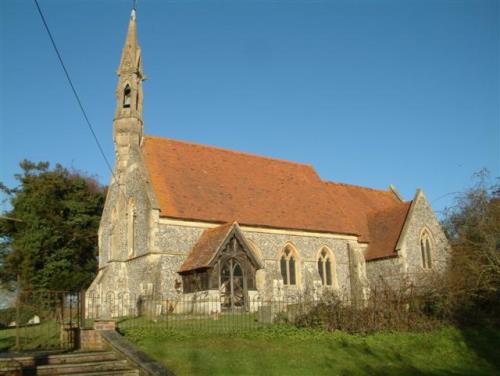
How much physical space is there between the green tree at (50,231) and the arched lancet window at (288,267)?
48.7 ft

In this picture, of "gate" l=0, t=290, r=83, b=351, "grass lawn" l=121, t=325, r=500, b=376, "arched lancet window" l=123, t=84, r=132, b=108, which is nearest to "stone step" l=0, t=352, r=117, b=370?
"grass lawn" l=121, t=325, r=500, b=376

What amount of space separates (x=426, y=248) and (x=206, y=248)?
13297 millimetres

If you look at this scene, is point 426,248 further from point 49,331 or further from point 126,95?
point 49,331

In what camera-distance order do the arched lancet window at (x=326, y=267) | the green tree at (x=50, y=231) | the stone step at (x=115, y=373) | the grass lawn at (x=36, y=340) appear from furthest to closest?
the green tree at (x=50, y=231)
the arched lancet window at (x=326, y=267)
the grass lawn at (x=36, y=340)
the stone step at (x=115, y=373)

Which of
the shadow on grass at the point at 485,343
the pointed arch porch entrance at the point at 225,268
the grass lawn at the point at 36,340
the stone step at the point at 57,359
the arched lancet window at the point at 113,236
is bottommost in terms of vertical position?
the shadow on grass at the point at 485,343

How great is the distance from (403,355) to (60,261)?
25.4 meters

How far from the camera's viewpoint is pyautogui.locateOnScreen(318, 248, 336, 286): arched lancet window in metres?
28.6

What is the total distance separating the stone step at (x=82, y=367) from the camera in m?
10.9

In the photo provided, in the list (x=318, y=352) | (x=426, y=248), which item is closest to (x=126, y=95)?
(x=426, y=248)

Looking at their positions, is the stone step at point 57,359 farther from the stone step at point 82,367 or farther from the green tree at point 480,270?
the green tree at point 480,270

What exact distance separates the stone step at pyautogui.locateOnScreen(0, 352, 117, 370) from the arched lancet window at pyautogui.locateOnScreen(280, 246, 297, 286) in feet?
50.7

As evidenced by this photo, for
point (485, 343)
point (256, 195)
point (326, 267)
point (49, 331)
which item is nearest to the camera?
point (485, 343)

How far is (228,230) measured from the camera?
23.3m

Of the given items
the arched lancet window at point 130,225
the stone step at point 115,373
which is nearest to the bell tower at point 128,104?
the arched lancet window at point 130,225
